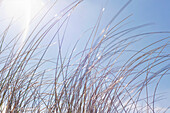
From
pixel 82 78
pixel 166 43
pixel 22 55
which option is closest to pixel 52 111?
pixel 82 78

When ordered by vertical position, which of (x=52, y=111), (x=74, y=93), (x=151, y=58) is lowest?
(x=52, y=111)

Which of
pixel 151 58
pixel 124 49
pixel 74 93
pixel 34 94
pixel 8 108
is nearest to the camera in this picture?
pixel 8 108

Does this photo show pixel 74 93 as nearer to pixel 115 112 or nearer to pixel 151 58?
pixel 115 112

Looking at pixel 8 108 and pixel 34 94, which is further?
pixel 34 94

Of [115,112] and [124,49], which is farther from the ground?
[124,49]

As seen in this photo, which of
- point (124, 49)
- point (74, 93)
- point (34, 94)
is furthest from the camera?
point (34, 94)

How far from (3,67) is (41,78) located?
39cm

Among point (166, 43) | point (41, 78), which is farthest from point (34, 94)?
point (166, 43)

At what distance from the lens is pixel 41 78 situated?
193 cm

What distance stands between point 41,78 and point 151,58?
103cm

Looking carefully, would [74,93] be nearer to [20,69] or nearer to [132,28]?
[20,69]

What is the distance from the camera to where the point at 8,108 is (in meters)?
1.34

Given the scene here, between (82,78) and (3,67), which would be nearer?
(82,78)

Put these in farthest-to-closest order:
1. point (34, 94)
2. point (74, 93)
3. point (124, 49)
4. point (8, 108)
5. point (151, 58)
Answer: point (34, 94)
point (124, 49)
point (151, 58)
point (74, 93)
point (8, 108)
